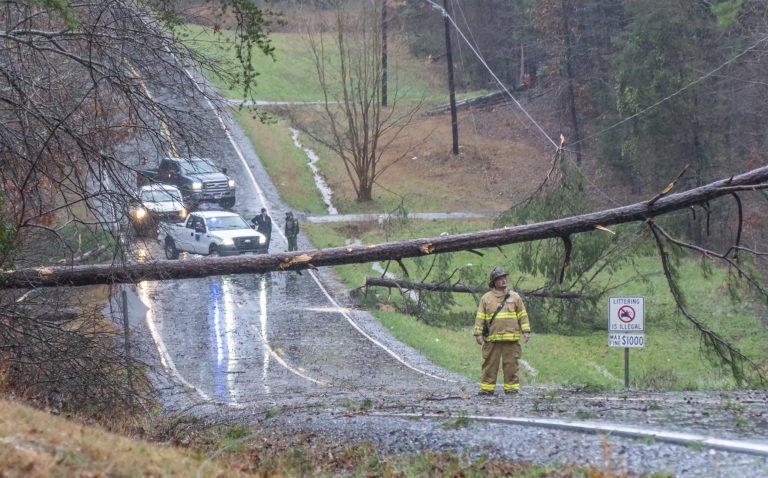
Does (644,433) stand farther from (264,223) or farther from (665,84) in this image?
(665,84)

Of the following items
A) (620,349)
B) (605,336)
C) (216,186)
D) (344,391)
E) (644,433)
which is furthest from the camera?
(216,186)

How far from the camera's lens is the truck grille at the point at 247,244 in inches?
901

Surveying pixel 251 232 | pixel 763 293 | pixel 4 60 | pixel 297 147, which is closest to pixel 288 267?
pixel 4 60

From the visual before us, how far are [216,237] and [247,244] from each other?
37.9 inches

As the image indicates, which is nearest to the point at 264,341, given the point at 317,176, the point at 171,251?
the point at 171,251

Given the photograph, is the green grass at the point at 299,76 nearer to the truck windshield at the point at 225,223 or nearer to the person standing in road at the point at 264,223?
the person standing in road at the point at 264,223

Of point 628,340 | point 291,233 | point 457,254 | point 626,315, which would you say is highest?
point 291,233

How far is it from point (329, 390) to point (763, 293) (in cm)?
699

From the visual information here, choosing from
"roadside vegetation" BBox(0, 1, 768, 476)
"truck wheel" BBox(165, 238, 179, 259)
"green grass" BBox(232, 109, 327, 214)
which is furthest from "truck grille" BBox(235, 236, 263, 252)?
"green grass" BBox(232, 109, 327, 214)

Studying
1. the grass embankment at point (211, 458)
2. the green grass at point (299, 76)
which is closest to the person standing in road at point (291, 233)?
the grass embankment at point (211, 458)

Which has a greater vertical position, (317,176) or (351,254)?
(317,176)

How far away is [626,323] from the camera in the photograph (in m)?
12.9

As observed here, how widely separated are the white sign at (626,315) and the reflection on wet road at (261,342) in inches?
147

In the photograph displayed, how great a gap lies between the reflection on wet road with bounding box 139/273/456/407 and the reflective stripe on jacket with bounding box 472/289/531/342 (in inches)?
127
